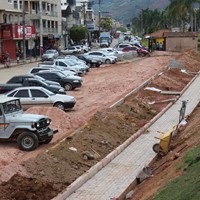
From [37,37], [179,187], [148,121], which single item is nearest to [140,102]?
[148,121]

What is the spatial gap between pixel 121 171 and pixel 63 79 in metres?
21.3

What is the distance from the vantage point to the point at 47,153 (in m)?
17.8

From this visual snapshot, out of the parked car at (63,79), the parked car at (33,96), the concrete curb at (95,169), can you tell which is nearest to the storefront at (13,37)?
the parked car at (63,79)

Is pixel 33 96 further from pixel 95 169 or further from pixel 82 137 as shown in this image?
pixel 95 169

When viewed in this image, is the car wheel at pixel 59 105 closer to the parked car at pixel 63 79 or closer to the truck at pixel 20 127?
the truck at pixel 20 127

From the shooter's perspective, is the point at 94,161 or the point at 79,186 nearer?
the point at 79,186

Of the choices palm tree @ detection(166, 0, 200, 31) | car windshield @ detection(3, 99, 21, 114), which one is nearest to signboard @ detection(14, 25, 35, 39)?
palm tree @ detection(166, 0, 200, 31)

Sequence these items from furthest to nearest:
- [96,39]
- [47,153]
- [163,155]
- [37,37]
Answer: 1. [96,39]
2. [37,37]
3. [163,155]
4. [47,153]

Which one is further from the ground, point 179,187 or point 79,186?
point 179,187

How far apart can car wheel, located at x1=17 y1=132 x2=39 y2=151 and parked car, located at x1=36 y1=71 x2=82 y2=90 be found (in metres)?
18.2

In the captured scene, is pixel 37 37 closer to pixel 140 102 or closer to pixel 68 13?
pixel 68 13

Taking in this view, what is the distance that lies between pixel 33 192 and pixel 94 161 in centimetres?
423

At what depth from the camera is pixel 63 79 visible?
38.2 m

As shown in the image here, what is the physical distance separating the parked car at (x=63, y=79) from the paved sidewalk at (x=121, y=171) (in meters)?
13.2
